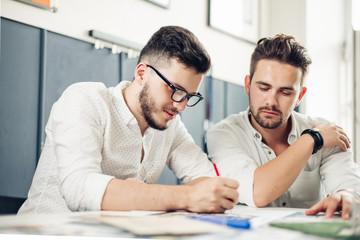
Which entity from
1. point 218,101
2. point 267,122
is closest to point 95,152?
point 267,122

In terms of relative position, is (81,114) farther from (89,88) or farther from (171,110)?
(171,110)

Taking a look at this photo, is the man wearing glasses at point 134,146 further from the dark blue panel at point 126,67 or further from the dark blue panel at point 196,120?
the dark blue panel at point 196,120

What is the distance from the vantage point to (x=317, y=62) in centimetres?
163

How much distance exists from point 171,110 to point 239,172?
0.97 feet

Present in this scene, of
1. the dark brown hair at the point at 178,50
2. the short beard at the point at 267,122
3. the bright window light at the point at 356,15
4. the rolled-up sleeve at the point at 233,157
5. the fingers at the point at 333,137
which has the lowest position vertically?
the rolled-up sleeve at the point at 233,157

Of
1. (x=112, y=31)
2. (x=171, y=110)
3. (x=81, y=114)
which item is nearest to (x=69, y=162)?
(x=81, y=114)

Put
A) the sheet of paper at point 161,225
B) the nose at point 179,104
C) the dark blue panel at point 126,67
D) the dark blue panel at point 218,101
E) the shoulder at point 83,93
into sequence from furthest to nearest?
the dark blue panel at point 218,101 → the dark blue panel at point 126,67 → the nose at point 179,104 → the shoulder at point 83,93 → the sheet of paper at point 161,225

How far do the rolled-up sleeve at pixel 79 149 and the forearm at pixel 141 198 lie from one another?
0.07 ft

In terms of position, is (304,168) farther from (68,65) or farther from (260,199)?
(68,65)

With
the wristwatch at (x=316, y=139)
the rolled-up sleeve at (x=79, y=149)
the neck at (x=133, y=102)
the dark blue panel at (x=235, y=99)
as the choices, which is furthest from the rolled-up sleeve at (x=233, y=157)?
the dark blue panel at (x=235, y=99)

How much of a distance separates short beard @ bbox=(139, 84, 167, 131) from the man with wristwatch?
29 cm

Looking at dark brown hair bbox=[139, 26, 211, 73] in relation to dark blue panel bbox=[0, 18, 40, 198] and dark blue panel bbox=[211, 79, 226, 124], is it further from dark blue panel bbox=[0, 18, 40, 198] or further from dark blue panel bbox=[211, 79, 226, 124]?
dark blue panel bbox=[211, 79, 226, 124]

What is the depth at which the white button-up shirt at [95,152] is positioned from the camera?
2.97 feet

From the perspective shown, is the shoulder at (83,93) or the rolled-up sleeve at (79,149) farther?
the shoulder at (83,93)
